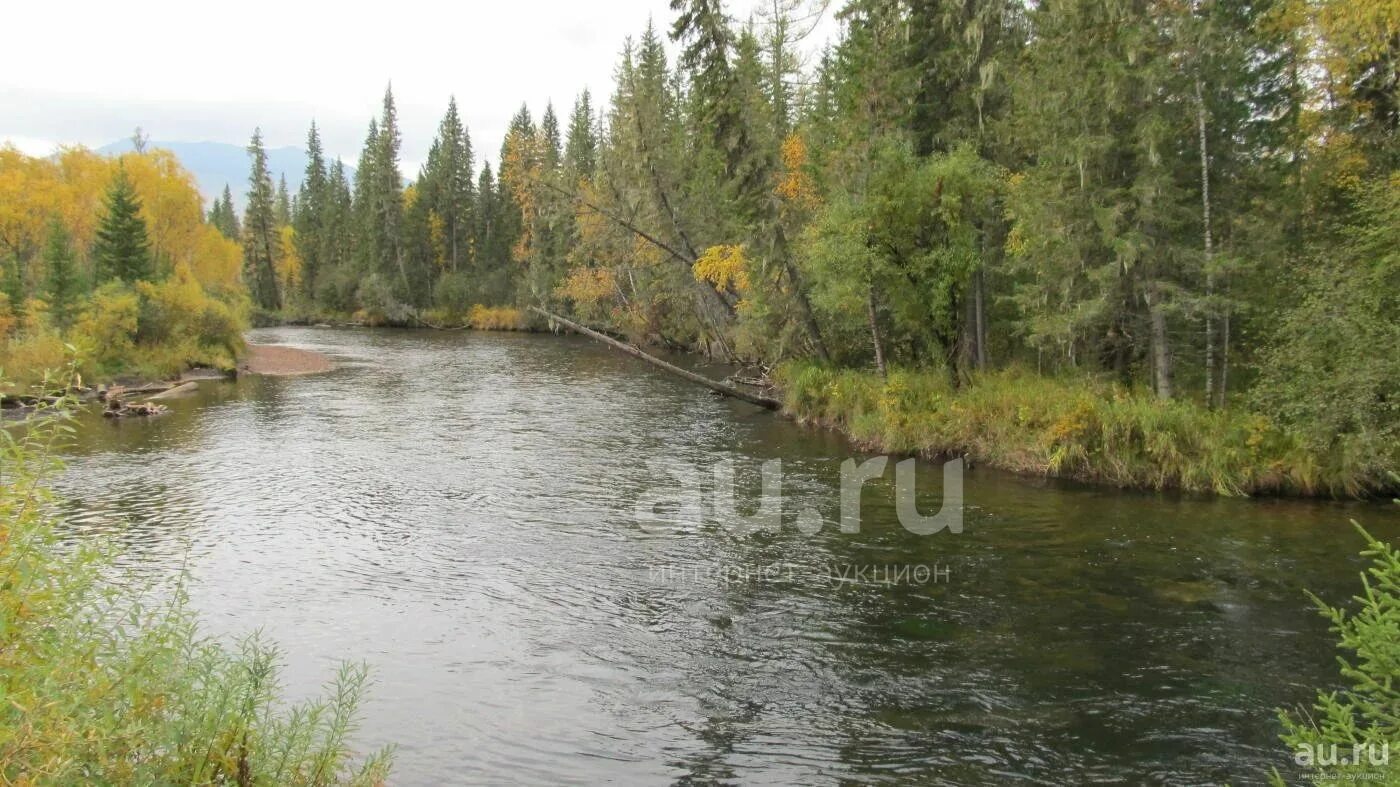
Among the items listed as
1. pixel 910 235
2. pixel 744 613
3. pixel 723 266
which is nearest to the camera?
pixel 744 613

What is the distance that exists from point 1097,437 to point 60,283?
41.4m

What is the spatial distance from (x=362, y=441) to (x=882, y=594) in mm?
17443

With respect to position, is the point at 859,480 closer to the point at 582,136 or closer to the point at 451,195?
the point at 582,136

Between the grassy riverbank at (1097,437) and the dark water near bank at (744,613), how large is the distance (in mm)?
724

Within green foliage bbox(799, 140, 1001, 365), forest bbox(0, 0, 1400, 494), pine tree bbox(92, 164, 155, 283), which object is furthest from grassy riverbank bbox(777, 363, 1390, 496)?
pine tree bbox(92, 164, 155, 283)

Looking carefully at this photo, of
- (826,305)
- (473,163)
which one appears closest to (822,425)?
(826,305)

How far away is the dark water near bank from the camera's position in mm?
8156

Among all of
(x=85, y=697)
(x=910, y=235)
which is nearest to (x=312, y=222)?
(x=910, y=235)

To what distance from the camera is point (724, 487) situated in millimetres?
18641

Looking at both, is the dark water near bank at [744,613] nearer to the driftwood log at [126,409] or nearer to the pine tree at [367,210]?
the driftwood log at [126,409]

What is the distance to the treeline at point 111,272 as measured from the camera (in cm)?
3403

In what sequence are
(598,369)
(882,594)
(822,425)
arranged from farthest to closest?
(598,369) < (822,425) < (882,594)

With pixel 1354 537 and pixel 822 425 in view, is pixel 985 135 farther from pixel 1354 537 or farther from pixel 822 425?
pixel 1354 537

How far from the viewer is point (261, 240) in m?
87.2
